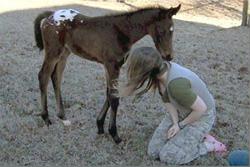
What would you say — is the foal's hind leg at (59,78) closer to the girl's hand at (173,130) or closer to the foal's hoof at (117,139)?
the foal's hoof at (117,139)

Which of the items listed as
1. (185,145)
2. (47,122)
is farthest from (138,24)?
(47,122)

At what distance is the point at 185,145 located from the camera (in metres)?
4.30

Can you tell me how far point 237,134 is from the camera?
500cm

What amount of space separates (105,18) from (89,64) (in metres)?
2.86

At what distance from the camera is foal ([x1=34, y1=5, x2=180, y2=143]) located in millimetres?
4641

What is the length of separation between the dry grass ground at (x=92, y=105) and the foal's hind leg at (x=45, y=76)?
9cm

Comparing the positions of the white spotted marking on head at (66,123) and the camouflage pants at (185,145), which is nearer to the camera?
the camouflage pants at (185,145)

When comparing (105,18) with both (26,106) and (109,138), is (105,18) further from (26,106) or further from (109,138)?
(26,106)

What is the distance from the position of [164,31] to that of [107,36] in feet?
1.71

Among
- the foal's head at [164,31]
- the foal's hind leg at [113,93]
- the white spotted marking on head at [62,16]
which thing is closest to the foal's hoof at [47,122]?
the foal's hind leg at [113,93]

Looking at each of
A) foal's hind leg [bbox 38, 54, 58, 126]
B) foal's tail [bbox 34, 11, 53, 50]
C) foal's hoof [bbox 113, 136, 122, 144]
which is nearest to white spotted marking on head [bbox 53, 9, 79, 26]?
foal's tail [bbox 34, 11, 53, 50]

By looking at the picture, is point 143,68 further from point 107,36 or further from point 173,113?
point 107,36

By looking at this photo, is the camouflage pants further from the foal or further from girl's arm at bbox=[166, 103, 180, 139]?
the foal

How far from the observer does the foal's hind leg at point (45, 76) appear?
5016mm
